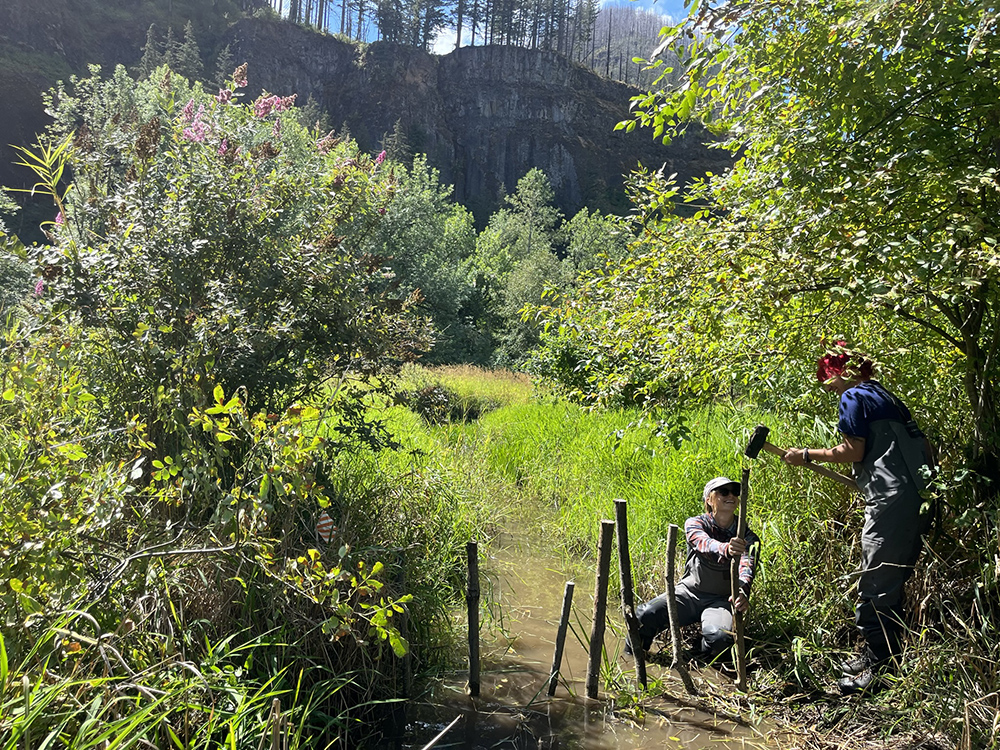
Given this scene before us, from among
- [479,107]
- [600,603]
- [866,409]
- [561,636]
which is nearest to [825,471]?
[866,409]

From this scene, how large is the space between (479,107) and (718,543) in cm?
7898

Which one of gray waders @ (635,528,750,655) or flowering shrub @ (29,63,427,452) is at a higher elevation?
flowering shrub @ (29,63,427,452)

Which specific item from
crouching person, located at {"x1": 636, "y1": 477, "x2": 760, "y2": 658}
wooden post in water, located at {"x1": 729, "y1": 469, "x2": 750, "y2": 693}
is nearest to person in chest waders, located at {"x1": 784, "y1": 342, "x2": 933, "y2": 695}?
wooden post in water, located at {"x1": 729, "y1": 469, "x2": 750, "y2": 693}

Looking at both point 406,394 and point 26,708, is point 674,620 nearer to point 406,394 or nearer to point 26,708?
point 406,394

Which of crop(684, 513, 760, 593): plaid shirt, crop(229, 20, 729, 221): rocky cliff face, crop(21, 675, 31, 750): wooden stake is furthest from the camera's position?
crop(229, 20, 729, 221): rocky cliff face

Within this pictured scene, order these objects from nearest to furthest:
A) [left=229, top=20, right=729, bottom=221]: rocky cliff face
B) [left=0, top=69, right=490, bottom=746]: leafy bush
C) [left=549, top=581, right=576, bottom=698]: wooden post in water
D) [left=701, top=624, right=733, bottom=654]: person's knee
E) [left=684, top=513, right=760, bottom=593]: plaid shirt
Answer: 1. [left=0, top=69, right=490, bottom=746]: leafy bush
2. [left=549, top=581, right=576, bottom=698]: wooden post in water
3. [left=684, top=513, right=760, bottom=593]: plaid shirt
4. [left=701, top=624, right=733, bottom=654]: person's knee
5. [left=229, top=20, right=729, bottom=221]: rocky cliff face

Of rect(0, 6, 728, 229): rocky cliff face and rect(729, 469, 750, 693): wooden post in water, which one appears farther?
rect(0, 6, 728, 229): rocky cliff face

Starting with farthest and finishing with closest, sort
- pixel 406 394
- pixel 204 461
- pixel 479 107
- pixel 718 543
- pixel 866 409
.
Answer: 1. pixel 479 107
2. pixel 406 394
3. pixel 718 543
4. pixel 866 409
5. pixel 204 461

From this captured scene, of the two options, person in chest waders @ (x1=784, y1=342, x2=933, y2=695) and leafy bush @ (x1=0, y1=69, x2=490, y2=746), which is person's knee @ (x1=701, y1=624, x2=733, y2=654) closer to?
person in chest waders @ (x1=784, y1=342, x2=933, y2=695)

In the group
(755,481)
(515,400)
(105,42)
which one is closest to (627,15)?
(105,42)

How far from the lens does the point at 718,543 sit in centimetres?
455

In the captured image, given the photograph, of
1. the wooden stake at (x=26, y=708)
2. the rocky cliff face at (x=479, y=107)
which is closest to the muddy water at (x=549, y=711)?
the wooden stake at (x=26, y=708)

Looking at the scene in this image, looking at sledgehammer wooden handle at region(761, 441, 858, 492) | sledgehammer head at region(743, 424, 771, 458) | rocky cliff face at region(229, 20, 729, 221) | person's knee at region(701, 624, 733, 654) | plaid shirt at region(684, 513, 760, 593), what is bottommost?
person's knee at region(701, 624, 733, 654)

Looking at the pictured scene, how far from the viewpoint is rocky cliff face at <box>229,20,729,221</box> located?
71.4 meters
